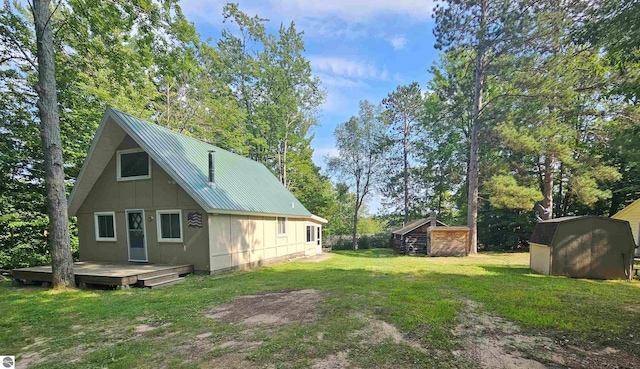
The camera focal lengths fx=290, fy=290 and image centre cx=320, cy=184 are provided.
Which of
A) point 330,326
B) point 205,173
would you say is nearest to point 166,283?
point 205,173

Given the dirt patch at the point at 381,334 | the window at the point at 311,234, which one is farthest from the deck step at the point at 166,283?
the window at the point at 311,234

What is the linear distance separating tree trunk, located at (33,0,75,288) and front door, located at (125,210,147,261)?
2.65 meters

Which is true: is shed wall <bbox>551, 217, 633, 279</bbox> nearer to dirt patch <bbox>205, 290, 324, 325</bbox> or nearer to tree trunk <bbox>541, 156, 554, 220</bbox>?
dirt patch <bbox>205, 290, 324, 325</bbox>

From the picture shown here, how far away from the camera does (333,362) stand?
3359mm

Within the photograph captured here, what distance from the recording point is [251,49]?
24.5 m

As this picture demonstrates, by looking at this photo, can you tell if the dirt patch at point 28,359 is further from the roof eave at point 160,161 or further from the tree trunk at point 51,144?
the roof eave at point 160,161

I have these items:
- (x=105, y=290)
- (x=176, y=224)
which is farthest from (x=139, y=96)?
(x=105, y=290)

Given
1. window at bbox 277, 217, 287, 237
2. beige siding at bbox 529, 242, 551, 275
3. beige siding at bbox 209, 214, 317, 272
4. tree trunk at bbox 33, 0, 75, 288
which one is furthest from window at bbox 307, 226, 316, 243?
tree trunk at bbox 33, 0, 75, 288

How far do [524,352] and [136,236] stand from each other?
11.5 m

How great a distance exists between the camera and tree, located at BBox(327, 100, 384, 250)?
1042 inches

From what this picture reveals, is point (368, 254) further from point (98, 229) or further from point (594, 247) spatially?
point (98, 229)

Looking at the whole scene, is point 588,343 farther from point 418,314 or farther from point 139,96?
point 139,96

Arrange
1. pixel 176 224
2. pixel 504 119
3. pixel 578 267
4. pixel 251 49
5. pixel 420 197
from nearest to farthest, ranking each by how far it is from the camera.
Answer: pixel 578 267 < pixel 176 224 < pixel 504 119 < pixel 251 49 < pixel 420 197

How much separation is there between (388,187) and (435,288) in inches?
866
